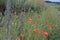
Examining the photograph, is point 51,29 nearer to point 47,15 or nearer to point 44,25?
point 44,25

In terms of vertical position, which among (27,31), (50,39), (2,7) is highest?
(27,31)

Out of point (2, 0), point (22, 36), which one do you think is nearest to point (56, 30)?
point (22, 36)

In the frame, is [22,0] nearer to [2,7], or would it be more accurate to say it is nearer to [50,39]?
[2,7]

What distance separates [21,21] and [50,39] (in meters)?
0.82

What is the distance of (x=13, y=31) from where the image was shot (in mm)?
4215

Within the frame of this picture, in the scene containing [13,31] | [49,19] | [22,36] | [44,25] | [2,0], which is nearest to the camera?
[22,36]

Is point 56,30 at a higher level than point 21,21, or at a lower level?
lower

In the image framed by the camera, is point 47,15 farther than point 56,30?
Yes

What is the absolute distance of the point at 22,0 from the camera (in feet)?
32.5

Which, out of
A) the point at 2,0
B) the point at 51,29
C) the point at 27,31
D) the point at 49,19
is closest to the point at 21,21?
the point at 27,31

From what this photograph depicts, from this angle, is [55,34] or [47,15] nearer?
[55,34]

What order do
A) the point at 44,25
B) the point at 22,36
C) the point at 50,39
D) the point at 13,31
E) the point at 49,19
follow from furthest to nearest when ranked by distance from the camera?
the point at 49,19 < the point at 44,25 < the point at 50,39 < the point at 13,31 < the point at 22,36

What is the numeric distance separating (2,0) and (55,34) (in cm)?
516

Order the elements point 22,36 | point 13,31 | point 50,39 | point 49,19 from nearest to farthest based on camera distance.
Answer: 1. point 22,36
2. point 13,31
3. point 50,39
4. point 49,19
